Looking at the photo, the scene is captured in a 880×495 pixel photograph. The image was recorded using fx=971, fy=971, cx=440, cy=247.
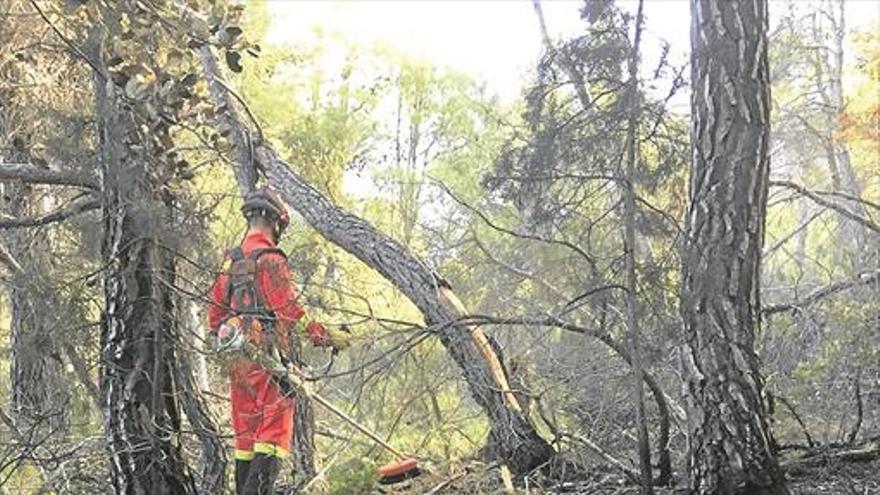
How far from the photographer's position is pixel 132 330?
15.2ft

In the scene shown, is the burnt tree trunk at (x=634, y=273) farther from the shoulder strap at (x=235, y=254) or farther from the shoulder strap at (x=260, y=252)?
the shoulder strap at (x=235, y=254)

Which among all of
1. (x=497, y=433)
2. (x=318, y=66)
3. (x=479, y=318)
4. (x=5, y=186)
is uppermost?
(x=318, y=66)

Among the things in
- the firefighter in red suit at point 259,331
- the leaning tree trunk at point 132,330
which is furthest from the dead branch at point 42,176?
the firefighter in red suit at point 259,331

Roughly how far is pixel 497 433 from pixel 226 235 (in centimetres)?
243

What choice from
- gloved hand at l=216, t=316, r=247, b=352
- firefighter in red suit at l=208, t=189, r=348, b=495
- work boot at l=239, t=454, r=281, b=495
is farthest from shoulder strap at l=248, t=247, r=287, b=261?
work boot at l=239, t=454, r=281, b=495

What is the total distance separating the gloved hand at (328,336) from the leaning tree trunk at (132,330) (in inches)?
28.8

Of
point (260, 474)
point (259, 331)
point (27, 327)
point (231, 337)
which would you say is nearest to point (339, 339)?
point (259, 331)

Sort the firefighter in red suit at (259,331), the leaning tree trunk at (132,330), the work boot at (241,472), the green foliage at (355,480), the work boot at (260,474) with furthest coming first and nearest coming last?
the work boot at (241,472)
the work boot at (260,474)
the leaning tree trunk at (132,330)
the firefighter in red suit at (259,331)
the green foliage at (355,480)

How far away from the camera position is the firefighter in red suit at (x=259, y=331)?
446cm

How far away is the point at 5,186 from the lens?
24.0 feet

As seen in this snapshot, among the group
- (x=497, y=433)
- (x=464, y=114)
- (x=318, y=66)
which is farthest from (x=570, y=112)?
(x=464, y=114)

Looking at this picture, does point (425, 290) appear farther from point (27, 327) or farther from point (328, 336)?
point (27, 327)

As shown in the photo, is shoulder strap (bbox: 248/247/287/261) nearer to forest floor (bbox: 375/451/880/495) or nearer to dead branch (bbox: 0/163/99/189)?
dead branch (bbox: 0/163/99/189)

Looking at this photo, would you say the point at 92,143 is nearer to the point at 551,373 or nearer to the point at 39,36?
the point at 39,36
